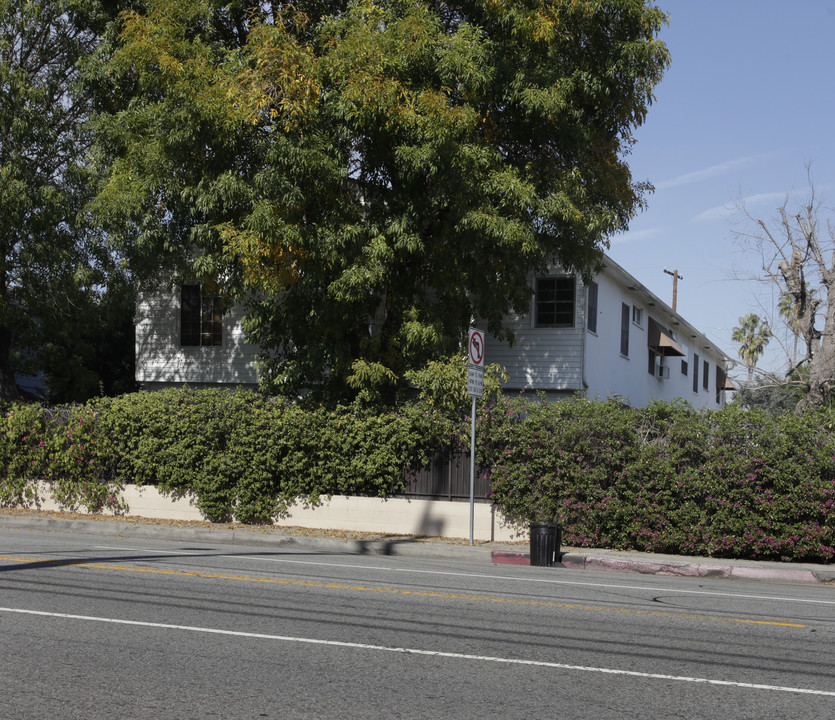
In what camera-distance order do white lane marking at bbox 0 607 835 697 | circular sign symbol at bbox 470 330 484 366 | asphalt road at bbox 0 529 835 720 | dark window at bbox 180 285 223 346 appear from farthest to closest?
dark window at bbox 180 285 223 346 → circular sign symbol at bbox 470 330 484 366 → white lane marking at bbox 0 607 835 697 → asphalt road at bbox 0 529 835 720

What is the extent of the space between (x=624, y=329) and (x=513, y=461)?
12.5 metres

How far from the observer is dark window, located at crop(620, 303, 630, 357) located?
2667cm

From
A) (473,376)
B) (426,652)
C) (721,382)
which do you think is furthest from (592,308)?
(721,382)

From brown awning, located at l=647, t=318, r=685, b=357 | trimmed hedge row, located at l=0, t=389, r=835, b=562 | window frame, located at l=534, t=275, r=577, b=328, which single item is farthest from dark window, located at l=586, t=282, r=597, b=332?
trimmed hedge row, located at l=0, t=389, r=835, b=562

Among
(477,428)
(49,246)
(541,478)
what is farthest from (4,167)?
(541,478)

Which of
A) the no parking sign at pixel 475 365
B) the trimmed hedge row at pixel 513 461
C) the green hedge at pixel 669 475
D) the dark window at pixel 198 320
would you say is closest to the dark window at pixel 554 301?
the trimmed hedge row at pixel 513 461

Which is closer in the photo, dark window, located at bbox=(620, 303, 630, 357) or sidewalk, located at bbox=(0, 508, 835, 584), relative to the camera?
sidewalk, located at bbox=(0, 508, 835, 584)

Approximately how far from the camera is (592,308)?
933 inches

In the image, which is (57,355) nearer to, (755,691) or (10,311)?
(10,311)

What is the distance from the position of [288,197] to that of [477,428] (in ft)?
17.5

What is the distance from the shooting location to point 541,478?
1539 centimetres

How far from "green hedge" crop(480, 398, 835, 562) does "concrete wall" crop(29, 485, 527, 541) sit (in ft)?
1.51

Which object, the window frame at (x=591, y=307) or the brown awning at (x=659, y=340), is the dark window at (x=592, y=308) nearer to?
the window frame at (x=591, y=307)

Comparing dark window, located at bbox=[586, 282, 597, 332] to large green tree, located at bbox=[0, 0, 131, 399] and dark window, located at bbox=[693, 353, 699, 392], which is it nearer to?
large green tree, located at bbox=[0, 0, 131, 399]
